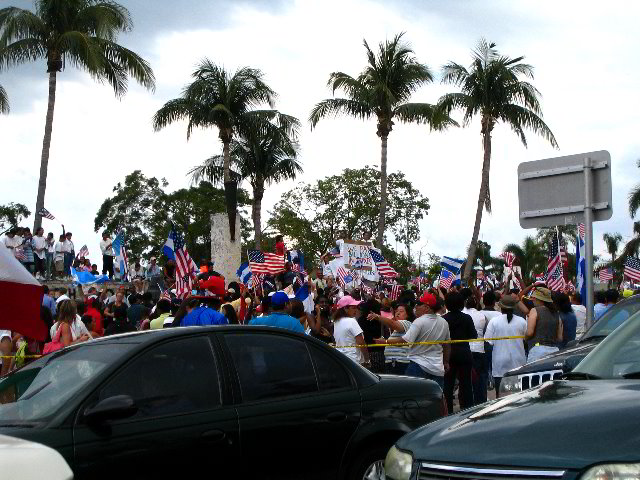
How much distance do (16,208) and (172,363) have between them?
76.7m

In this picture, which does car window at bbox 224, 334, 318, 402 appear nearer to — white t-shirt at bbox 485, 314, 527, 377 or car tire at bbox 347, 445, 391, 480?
car tire at bbox 347, 445, 391, 480

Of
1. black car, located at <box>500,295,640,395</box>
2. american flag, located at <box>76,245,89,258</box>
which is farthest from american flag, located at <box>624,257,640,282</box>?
black car, located at <box>500,295,640,395</box>

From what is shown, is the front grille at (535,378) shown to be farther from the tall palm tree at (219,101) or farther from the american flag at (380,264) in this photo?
the tall palm tree at (219,101)

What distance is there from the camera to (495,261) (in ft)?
367

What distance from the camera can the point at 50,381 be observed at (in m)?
6.45

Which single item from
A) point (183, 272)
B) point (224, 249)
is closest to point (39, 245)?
point (224, 249)

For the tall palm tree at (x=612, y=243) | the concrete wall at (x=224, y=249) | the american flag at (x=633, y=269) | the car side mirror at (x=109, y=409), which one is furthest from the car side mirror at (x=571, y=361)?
the tall palm tree at (x=612, y=243)

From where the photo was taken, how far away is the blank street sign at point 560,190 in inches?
442

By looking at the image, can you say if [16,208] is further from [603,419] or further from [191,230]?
[603,419]

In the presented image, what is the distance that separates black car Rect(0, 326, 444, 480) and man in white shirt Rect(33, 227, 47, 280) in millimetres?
22857

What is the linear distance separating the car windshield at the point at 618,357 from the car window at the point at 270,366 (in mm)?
2188

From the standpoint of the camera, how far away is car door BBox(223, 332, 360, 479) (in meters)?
6.66

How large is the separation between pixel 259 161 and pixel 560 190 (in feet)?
98.5

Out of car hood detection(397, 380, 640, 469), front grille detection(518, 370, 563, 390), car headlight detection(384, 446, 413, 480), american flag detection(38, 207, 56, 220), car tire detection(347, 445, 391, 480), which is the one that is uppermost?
american flag detection(38, 207, 56, 220)
